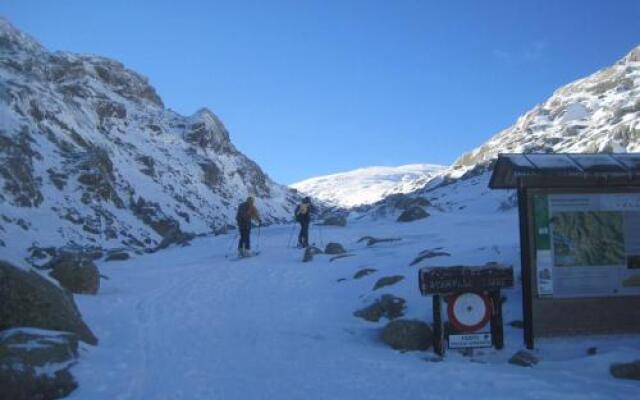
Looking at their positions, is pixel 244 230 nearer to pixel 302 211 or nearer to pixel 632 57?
pixel 302 211

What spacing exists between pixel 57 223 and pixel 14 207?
2593 millimetres

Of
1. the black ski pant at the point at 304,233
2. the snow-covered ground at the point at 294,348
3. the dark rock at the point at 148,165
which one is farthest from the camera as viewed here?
the dark rock at the point at 148,165

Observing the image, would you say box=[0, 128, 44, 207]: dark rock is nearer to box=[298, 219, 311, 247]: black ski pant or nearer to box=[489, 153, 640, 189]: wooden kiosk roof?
box=[298, 219, 311, 247]: black ski pant

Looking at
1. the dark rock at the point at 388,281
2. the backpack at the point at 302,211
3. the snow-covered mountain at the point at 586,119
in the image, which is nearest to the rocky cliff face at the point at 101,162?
the backpack at the point at 302,211

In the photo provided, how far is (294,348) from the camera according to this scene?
9391 mm

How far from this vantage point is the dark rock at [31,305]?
8195mm

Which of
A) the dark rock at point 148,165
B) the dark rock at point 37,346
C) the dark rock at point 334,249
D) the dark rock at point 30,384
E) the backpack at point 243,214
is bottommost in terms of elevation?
the dark rock at point 30,384

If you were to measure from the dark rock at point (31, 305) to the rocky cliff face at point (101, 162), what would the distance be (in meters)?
15.3

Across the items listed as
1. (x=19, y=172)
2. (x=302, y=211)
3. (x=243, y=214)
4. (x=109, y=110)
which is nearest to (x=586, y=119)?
(x=109, y=110)

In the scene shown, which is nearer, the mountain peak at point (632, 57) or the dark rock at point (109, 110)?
the dark rock at point (109, 110)

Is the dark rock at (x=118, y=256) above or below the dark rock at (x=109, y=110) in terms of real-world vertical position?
below

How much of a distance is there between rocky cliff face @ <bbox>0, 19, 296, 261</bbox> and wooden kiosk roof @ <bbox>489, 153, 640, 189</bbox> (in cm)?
1932

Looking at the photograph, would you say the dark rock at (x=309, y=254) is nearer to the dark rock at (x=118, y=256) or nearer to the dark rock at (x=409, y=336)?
the dark rock at (x=118, y=256)

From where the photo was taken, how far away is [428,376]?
25.2ft
